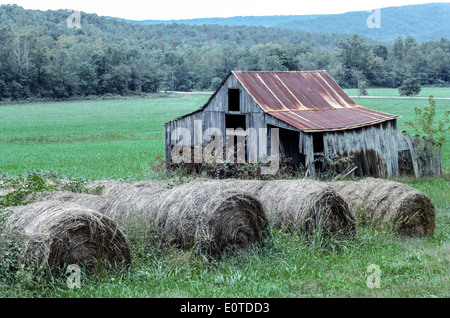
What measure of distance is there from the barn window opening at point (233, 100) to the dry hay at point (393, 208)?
1404 cm

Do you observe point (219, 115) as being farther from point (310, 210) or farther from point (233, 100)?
point (310, 210)

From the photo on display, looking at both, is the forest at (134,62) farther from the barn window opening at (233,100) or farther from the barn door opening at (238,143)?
the barn door opening at (238,143)

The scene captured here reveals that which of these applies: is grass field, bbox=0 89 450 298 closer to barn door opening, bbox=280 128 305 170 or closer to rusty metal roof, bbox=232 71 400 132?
rusty metal roof, bbox=232 71 400 132

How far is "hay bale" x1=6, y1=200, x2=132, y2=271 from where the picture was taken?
730 cm

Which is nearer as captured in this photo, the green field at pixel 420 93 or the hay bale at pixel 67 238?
the hay bale at pixel 67 238

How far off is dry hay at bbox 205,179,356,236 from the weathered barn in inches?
454

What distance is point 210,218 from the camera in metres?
8.72

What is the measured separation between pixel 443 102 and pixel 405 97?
1260 centimetres

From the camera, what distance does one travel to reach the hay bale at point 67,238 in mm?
7301

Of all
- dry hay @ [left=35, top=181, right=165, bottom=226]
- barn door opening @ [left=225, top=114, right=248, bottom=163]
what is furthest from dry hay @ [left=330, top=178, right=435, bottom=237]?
barn door opening @ [left=225, top=114, right=248, bottom=163]

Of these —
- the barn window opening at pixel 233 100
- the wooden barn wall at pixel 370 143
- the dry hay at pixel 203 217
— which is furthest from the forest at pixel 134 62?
the dry hay at pixel 203 217

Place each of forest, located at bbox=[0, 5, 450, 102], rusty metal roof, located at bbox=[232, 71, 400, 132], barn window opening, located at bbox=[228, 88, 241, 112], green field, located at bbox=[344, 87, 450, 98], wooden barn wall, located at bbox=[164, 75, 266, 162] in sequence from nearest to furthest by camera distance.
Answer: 1. rusty metal roof, located at bbox=[232, 71, 400, 132]
2. wooden barn wall, located at bbox=[164, 75, 266, 162]
3. barn window opening, located at bbox=[228, 88, 241, 112]
4. forest, located at bbox=[0, 5, 450, 102]
5. green field, located at bbox=[344, 87, 450, 98]

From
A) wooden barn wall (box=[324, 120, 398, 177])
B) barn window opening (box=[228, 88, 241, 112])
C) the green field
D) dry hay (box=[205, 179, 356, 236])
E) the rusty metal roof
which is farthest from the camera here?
the green field

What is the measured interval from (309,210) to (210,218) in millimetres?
2058
